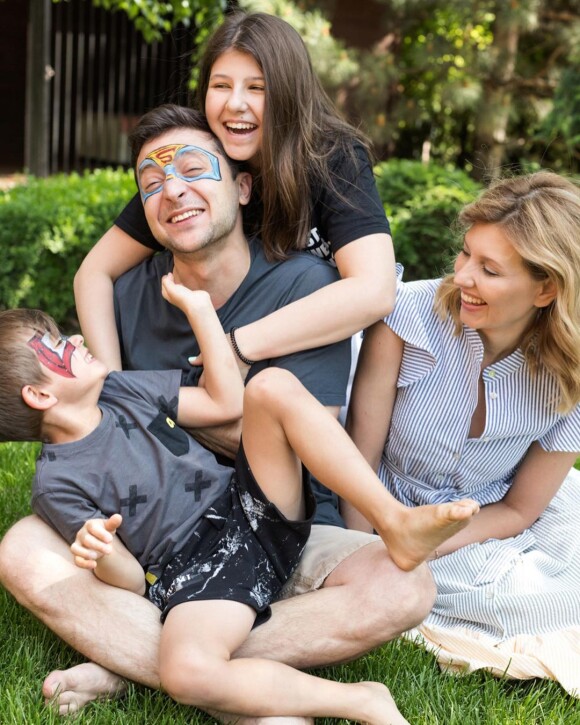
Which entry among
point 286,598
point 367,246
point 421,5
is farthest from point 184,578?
point 421,5

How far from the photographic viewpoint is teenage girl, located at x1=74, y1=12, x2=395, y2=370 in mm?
3148

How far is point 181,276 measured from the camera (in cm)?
323

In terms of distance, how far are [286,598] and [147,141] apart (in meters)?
1.62

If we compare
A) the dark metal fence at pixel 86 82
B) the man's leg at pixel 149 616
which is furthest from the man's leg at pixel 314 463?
the dark metal fence at pixel 86 82

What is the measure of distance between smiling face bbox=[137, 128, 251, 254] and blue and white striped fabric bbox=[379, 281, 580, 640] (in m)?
0.67

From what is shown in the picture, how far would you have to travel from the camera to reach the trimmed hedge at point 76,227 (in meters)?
6.27

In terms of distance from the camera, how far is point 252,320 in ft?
10.4

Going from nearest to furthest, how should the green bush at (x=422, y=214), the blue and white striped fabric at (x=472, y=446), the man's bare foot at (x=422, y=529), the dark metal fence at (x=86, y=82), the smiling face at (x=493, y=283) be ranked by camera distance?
the man's bare foot at (x=422, y=529)
the smiling face at (x=493, y=283)
the blue and white striped fabric at (x=472, y=446)
the green bush at (x=422, y=214)
the dark metal fence at (x=86, y=82)

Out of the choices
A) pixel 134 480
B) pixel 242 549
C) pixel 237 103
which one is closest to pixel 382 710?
pixel 242 549

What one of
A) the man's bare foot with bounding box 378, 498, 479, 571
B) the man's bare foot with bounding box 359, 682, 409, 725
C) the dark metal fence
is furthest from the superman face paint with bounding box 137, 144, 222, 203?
the dark metal fence

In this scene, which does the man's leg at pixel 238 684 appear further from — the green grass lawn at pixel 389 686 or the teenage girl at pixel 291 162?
the teenage girl at pixel 291 162

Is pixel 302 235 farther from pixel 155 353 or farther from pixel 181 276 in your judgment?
pixel 155 353

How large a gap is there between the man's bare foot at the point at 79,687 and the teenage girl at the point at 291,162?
106 cm

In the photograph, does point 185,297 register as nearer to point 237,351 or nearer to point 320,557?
point 237,351
